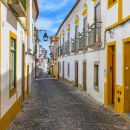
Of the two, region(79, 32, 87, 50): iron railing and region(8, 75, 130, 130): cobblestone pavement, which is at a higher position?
region(79, 32, 87, 50): iron railing

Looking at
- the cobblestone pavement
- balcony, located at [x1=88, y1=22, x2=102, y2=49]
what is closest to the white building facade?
balcony, located at [x1=88, y1=22, x2=102, y2=49]

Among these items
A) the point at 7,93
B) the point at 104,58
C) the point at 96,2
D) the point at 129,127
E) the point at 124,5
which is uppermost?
the point at 96,2

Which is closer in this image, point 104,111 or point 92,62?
point 104,111

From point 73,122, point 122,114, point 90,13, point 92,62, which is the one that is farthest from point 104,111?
point 90,13

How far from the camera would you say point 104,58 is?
1432 cm

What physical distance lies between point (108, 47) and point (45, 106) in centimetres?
374

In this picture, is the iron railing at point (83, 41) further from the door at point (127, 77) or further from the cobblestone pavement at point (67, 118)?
the door at point (127, 77)

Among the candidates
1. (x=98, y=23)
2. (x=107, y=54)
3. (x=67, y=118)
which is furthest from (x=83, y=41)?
(x=67, y=118)

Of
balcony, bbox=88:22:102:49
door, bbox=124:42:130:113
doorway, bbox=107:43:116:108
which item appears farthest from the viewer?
balcony, bbox=88:22:102:49

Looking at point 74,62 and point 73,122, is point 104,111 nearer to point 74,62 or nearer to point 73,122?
point 73,122

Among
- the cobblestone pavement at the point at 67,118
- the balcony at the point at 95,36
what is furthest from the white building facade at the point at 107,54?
the cobblestone pavement at the point at 67,118

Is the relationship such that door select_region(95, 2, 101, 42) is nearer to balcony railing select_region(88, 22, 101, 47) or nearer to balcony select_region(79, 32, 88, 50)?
balcony railing select_region(88, 22, 101, 47)

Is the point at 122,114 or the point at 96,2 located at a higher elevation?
the point at 96,2

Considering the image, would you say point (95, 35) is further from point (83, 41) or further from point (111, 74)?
point (83, 41)
